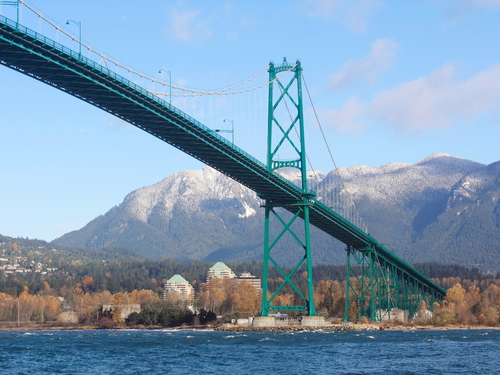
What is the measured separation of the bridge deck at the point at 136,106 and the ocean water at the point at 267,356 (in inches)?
570

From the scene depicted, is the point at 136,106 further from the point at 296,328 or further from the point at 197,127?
the point at 296,328

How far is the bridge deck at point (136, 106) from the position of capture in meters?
45.5

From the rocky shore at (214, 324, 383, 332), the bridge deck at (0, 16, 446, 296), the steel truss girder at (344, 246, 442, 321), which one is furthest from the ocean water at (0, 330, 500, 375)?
the steel truss girder at (344, 246, 442, 321)

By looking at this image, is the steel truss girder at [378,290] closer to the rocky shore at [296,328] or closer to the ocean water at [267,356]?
the rocky shore at [296,328]

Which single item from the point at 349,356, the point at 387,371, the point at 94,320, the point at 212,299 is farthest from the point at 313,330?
the point at 212,299

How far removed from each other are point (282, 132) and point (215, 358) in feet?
109

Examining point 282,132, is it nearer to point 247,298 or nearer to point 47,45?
point 47,45

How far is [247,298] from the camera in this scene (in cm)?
13362

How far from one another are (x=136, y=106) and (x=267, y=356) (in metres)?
19.0

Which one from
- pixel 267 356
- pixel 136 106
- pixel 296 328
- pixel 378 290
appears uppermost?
pixel 136 106

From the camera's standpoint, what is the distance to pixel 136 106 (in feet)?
178

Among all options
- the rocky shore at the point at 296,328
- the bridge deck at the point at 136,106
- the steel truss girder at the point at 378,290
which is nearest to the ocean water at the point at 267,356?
the rocky shore at the point at 296,328

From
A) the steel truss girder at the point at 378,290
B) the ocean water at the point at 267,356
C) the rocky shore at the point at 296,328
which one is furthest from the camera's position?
the steel truss girder at the point at 378,290

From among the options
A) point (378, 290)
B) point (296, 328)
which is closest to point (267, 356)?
point (296, 328)
